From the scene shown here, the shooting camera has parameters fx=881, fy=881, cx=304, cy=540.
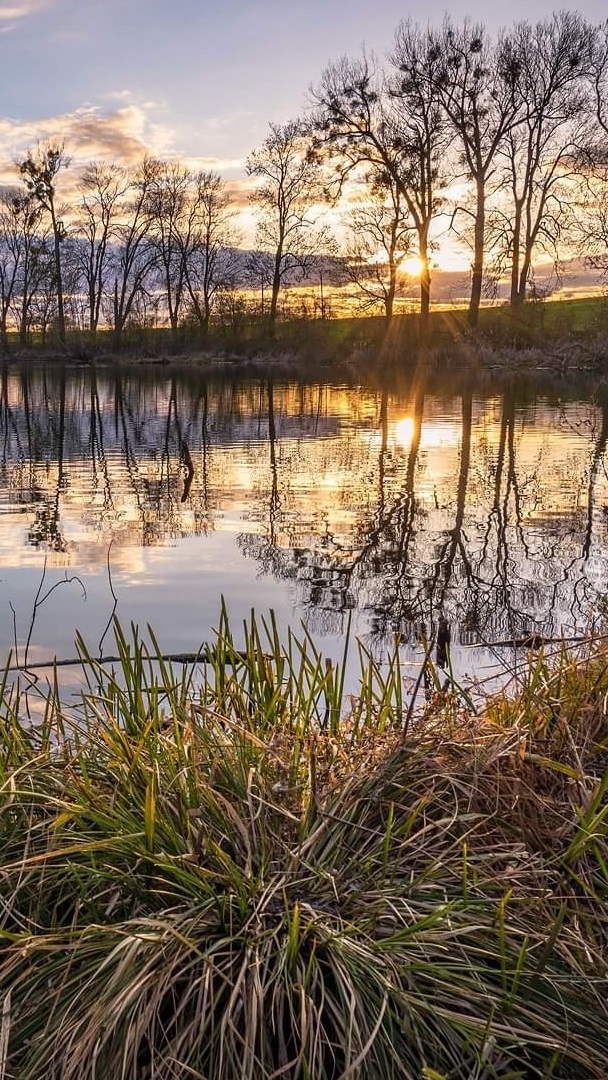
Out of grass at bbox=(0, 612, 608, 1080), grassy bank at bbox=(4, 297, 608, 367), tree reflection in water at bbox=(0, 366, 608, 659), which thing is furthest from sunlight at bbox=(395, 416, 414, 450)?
grassy bank at bbox=(4, 297, 608, 367)

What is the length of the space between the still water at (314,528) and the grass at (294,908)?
0.75 meters

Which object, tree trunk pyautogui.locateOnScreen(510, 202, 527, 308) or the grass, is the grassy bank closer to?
tree trunk pyautogui.locateOnScreen(510, 202, 527, 308)

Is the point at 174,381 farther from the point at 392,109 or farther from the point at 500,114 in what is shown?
the point at 500,114

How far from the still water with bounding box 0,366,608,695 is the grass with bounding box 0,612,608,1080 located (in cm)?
75

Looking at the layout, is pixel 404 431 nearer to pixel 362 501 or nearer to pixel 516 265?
pixel 362 501

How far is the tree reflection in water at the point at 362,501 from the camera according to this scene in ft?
20.2

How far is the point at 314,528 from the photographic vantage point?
8.52 meters

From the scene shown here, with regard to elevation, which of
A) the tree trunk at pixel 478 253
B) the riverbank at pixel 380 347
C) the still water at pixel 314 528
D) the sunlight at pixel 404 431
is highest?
the tree trunk at pixel 478 253

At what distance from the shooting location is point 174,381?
3497 centimetres

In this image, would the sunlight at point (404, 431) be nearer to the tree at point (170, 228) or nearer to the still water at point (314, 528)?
the still water at point (314, 528)

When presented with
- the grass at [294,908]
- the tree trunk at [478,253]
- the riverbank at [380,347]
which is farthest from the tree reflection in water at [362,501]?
the tree trunk at [478,253]

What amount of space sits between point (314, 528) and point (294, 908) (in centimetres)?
670

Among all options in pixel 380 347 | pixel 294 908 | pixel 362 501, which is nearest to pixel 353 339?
pixel 380 347

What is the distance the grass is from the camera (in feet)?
6.02
